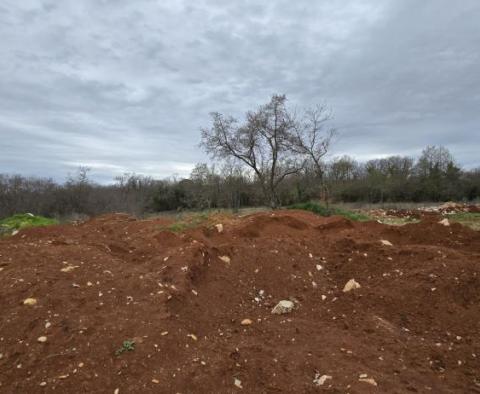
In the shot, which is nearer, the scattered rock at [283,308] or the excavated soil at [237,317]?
the excavated soil at [237,317]

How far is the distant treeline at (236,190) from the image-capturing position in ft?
78.0

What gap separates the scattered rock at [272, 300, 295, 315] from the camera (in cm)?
452

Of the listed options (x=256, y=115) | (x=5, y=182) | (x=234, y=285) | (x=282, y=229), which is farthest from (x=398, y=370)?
(x=5, y=182)

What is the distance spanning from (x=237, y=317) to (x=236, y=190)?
1150 inches

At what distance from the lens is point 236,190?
3353 centimetres

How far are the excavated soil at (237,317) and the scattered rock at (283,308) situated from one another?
0.26 ft

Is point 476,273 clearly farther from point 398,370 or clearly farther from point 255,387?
point 255,387

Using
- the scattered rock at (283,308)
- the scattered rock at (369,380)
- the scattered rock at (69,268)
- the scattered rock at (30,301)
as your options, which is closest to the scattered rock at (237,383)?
the scattered rock at (369,380)

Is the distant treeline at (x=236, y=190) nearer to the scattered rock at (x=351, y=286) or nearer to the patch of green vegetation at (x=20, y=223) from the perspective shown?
the patch of green vegetation at (x=20, y=223)

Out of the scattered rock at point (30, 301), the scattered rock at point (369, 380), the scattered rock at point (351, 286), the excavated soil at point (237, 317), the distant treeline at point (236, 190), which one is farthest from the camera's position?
the distant treeline at point (236, 190)

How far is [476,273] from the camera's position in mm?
4918

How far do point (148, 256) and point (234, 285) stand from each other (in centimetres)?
156

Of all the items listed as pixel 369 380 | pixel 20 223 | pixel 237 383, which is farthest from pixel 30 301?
pixel 20 223

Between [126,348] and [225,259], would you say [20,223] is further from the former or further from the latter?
[126,348]
